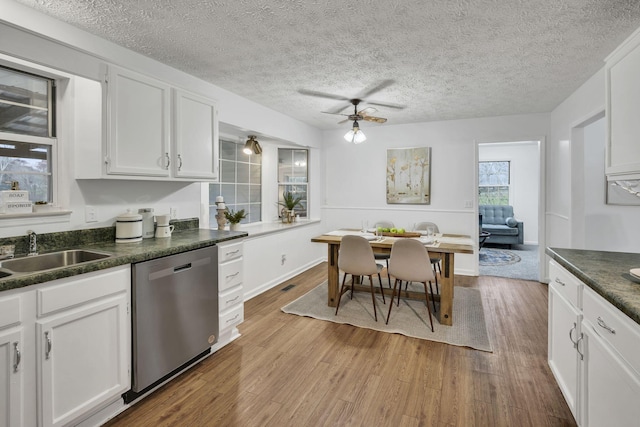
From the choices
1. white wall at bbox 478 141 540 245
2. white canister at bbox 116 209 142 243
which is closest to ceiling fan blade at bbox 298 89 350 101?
white canister at bbox 116 209 142 243

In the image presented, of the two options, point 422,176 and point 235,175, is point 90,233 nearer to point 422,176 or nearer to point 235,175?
point 235,175

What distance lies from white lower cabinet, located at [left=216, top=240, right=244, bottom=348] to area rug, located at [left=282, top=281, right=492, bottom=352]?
839 millimetres

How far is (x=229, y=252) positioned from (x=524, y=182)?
7.53 meters

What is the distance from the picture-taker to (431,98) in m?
3.90

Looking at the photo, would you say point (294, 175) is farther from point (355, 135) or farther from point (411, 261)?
point (411, 261)

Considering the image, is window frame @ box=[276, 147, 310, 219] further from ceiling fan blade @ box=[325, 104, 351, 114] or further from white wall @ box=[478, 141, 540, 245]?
white wall @ box=[478, 141, 540, 245]

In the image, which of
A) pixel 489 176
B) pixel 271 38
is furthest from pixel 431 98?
pixel 489 176

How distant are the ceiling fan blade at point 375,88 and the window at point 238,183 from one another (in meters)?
1.87

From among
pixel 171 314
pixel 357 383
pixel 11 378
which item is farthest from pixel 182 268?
pixel 357 383

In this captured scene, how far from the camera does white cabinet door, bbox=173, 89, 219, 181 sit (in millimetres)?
2631

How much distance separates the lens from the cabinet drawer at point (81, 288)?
154 centimetres

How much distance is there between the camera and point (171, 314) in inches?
85.2

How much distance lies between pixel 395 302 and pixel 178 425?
259cm

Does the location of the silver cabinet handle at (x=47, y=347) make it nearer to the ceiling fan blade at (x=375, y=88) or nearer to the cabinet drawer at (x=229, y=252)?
the cabinet drawer at (x=229, y=252)
